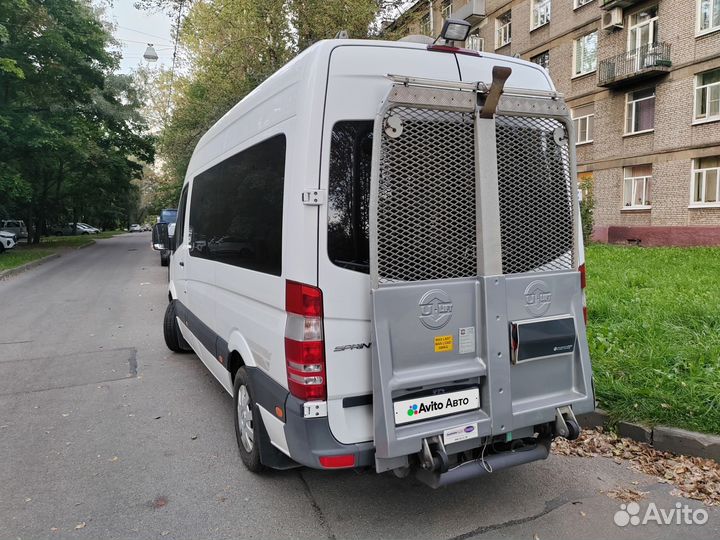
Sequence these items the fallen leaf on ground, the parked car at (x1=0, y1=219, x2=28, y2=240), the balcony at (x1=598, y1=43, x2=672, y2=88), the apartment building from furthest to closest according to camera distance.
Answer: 1. the parked car at (x1=0, y1=219, x2=28, y2=240)
2. the balcony at (x1=598, y1=43, x2=672, y2=88)
3. the apartment building
4. the fallen leaf on ground

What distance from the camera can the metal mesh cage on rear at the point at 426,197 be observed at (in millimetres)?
2805

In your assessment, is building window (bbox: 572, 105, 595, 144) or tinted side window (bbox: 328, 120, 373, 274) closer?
tinted side window (bbox: 328, 120, 373, 274)

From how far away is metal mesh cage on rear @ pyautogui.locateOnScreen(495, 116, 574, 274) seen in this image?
3.10 metres

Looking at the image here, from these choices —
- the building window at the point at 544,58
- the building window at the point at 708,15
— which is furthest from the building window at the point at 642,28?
the building window at the point at 544,58

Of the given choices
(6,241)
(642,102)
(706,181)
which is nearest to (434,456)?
(706,181)

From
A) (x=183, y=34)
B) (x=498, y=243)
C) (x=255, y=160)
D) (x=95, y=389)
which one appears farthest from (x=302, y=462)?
(x=183, y=34)

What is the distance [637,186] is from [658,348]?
1858 cm

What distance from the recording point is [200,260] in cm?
504

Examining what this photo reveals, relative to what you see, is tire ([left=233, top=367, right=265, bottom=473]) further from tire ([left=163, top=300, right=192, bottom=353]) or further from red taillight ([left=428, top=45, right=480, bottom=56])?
tire ([left=163, top=300, right=192, bottom=353])

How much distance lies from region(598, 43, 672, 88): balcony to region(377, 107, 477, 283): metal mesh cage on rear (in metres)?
20.6

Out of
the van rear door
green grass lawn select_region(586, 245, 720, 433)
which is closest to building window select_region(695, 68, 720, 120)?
green grass lawn select_region(586, 245, 720, 433)

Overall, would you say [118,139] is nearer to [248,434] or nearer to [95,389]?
[95,389]

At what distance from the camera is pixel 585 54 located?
23469mm

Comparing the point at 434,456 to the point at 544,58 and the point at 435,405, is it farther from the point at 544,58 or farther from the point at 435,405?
the point at 544,58
